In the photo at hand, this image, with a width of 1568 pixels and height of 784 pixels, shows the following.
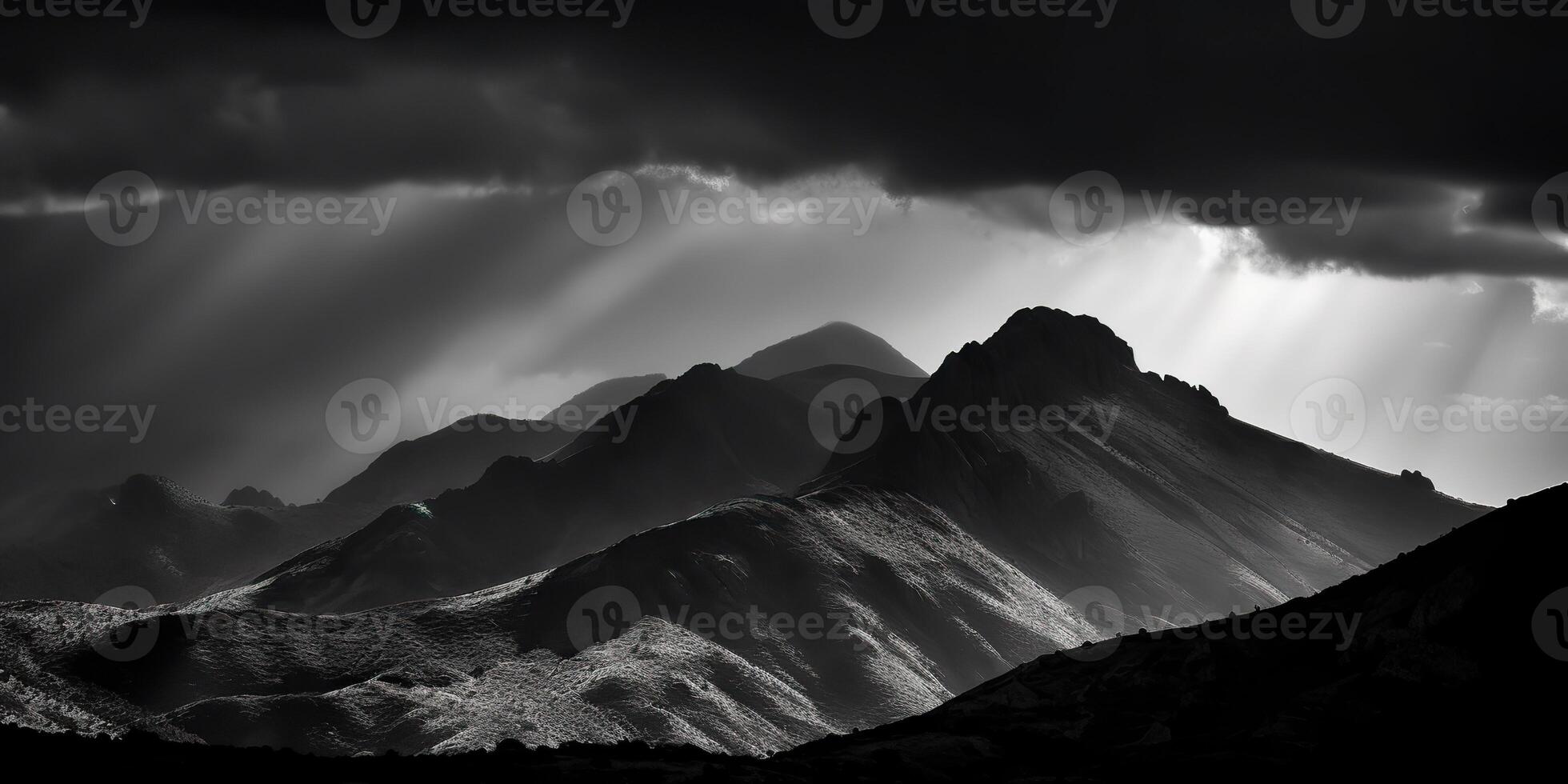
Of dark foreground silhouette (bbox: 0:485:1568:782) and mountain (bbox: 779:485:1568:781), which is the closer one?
dark foreground silhouette (bbox: 0:485:1568:782)

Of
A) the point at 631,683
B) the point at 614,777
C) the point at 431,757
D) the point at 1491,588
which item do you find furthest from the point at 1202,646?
the point at 631,683

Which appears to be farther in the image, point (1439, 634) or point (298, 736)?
point (298, 736)

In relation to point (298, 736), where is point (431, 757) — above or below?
above

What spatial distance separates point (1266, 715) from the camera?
218ft

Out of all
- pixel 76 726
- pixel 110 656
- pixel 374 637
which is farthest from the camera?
pixel 374 637

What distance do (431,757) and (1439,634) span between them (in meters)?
50.3

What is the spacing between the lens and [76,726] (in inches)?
6024

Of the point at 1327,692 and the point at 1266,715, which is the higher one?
the point at 1327,692

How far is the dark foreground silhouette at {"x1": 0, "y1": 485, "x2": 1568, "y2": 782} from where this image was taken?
5709 centimetres

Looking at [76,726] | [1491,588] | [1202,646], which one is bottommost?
[76,726]

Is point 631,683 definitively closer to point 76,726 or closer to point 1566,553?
point 76,726

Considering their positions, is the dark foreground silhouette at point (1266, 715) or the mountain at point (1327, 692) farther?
the mountain at point (1327, 692)

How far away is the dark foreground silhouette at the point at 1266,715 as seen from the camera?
57.1m

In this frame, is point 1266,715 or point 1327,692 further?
point 1266,715
